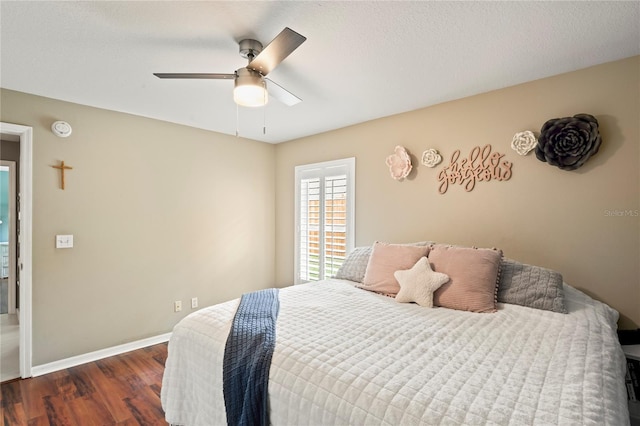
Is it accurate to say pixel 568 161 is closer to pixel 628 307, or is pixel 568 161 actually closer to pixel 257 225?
pixel 628 307

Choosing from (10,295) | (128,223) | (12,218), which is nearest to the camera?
(128,223)

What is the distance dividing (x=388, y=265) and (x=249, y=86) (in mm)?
1581

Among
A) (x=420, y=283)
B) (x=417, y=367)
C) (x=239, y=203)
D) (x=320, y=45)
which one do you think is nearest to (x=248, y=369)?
(x=417, y=367)

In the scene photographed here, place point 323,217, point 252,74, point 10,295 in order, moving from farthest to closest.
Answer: point 10,295, point 323,217, point 252,74

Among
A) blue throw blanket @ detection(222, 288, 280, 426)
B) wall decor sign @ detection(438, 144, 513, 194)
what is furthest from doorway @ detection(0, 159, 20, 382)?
wall decor sign @ detection(438, 144, 513, 194)

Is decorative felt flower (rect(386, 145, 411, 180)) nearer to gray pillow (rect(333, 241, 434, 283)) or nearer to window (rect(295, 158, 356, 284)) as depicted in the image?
window (rect(295, 158, 356, 284))

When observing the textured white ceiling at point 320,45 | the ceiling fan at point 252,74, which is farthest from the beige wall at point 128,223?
the ceiling fan at point 252,74

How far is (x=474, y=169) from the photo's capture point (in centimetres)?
263

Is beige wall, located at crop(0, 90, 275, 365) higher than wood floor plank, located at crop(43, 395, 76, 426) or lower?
higher

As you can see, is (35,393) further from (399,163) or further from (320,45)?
(399,163)

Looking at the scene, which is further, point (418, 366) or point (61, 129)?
point (61, 129)

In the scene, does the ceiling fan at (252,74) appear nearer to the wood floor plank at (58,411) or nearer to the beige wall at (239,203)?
the beige wall at (239,203)

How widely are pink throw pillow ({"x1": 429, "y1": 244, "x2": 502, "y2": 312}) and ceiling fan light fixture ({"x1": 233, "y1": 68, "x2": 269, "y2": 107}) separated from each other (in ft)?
5.28

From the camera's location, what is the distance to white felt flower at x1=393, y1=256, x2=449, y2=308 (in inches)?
80.5
